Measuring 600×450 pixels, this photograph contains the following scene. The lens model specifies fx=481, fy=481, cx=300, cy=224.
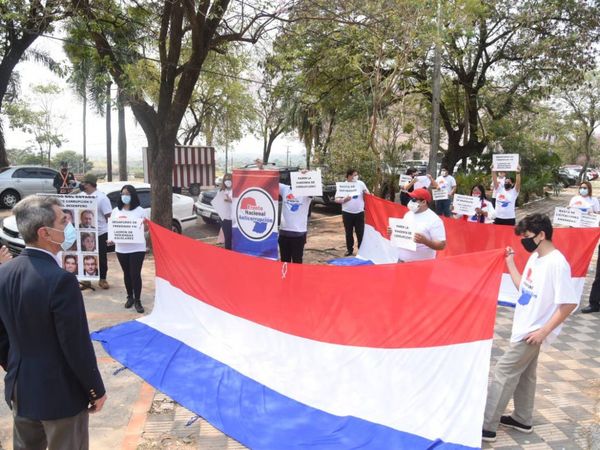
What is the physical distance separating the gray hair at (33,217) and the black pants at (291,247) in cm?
499

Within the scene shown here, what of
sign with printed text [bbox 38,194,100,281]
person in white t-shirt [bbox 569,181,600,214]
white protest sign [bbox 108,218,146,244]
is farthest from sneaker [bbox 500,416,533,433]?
sign with printed text [bbox 38,194,100,281]

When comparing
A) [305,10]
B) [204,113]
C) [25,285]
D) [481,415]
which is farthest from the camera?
[204,113]

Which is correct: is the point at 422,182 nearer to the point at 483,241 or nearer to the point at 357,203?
the point at 357,203

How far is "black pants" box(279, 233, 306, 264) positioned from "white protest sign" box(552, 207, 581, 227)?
13.4 ft

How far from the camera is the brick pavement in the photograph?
147 inches

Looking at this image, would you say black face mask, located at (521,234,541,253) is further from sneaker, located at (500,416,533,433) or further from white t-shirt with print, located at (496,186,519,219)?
white t-shirt with print, located at (496,186,519,219)

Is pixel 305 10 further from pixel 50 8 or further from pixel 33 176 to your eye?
pixel 33 176

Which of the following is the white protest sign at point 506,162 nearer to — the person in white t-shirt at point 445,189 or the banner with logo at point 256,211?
the person in white t-shirt at point 445,189

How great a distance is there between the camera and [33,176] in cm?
1739

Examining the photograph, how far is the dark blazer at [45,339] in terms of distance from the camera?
7.67ft

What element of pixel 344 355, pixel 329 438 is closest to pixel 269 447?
pixel 329 438

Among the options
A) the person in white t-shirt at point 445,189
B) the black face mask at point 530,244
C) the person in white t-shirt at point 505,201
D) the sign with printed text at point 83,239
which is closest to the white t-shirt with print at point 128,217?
the sign with printed text at point 83,239

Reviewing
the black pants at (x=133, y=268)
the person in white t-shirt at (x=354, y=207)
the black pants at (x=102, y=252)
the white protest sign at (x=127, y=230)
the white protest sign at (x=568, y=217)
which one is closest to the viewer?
the white protest sign at (x=127, y=230)

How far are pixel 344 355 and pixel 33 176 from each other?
1681 cm
